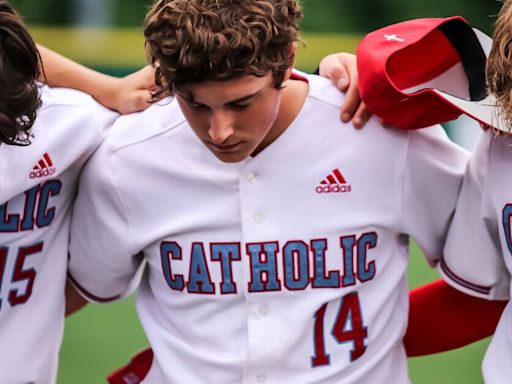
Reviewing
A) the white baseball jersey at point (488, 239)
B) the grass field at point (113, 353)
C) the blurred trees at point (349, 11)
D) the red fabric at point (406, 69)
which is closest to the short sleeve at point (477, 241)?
the white baseball jersey at point (488, 239)

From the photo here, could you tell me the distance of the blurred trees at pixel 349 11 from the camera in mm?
8336

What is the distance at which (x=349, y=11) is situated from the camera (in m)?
8.53

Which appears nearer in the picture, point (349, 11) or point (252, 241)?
point (252, 241)

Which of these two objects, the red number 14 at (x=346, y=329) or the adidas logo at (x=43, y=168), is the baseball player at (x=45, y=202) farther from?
the red number 14 at (x=346, y=329)

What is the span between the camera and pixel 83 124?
2.08 metres

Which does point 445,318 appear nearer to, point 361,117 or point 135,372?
point 361,117

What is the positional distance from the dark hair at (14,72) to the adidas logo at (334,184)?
536 millimetres

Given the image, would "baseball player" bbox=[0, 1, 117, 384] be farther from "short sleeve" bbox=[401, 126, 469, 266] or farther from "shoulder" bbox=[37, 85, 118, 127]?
"short sleeve" bbox=[401, 126, 469, 266]

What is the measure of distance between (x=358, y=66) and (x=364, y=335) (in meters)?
0.49

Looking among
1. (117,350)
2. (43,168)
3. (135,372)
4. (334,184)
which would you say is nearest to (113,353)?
(117,350)

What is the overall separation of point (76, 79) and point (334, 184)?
55 centimetres

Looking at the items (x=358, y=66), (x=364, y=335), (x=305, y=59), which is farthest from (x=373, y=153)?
(x=305, y=59)

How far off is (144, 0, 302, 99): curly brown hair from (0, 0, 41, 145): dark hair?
0.20 metres

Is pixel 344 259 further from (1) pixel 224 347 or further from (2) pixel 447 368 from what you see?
(2) pixel 447 368
